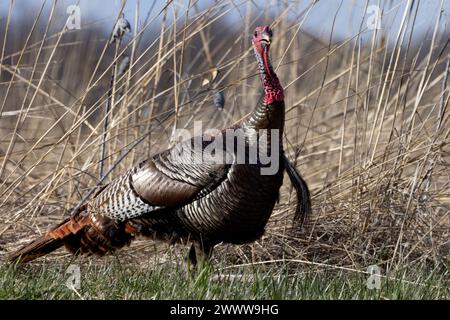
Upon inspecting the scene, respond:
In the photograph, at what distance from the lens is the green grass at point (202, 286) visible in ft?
10.8

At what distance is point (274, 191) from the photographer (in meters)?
4.09

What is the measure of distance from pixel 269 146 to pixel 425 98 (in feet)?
9.28

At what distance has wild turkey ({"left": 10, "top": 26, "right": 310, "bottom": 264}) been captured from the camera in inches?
160

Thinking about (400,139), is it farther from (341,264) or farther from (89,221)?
(89,221)

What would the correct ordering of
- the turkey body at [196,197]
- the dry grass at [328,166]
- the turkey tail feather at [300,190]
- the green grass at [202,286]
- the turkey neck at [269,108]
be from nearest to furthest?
Answer: the green grass at [202,286] < the turkey body at [196,197] < the turkey neck at [269,108] < the turkey tail feather at [300,190] < the dry grass at [328,166]

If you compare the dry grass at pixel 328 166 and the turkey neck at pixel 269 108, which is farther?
the dry grass at pixel 328 166

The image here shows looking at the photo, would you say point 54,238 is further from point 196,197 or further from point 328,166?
point 328,166

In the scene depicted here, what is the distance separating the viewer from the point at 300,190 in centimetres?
432

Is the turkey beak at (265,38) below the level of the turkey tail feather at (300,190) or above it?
above

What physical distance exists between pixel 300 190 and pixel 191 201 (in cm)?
53

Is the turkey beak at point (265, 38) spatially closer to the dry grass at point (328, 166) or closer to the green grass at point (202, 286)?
the dry grass at point (328, 166)

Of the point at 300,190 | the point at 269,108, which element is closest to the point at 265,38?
the point at 269,108

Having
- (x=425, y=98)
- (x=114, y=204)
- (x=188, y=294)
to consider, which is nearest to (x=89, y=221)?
(x=114, y=204)

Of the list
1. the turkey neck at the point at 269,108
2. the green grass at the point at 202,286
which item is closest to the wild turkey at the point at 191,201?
the turkey neck at the point at 269,108
